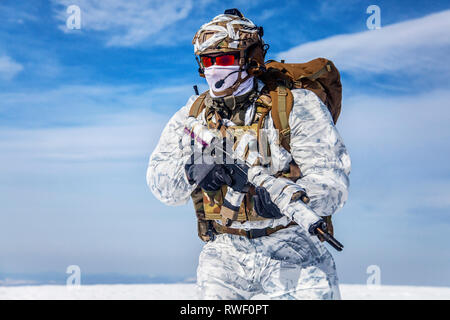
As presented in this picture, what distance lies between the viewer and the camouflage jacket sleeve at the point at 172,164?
5.11 meters

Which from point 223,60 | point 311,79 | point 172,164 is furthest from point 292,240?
point 223,60

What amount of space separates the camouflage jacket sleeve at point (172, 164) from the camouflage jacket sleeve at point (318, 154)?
3.41 feet

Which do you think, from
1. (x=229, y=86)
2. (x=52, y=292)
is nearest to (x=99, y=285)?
(x=52, y=292)

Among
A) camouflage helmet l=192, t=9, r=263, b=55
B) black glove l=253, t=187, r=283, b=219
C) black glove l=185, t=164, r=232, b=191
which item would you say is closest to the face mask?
camouflage helmet l=192, t=9, r=263, b=55

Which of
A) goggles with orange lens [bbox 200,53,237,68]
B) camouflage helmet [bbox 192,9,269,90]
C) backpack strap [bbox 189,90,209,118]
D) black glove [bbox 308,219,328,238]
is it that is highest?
camouflage helmet [bbox 192,9,269,90]

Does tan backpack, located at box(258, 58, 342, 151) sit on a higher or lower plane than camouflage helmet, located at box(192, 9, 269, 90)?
lower

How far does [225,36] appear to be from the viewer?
16.1ft

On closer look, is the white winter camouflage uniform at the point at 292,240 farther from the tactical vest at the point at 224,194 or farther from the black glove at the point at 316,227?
the black glove at the point at 316,227

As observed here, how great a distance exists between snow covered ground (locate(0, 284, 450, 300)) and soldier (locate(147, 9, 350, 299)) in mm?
3137

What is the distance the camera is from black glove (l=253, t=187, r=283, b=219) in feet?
14.5

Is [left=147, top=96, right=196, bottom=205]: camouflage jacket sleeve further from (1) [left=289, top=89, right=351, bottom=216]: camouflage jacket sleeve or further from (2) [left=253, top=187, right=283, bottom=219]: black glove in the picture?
(1) [left=289, top=89, right=351, bottom=216]: camouflage jacket sleeve

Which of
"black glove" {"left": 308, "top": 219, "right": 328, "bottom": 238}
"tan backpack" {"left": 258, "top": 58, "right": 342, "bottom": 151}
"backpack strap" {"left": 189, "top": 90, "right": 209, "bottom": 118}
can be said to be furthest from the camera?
"backpack strap" {"left": 189, "top": 90, "right": 209, "bottom": 118}
